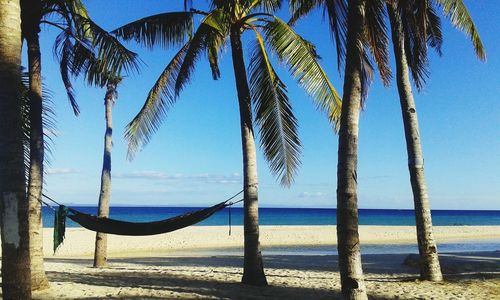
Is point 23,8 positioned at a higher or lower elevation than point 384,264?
higher

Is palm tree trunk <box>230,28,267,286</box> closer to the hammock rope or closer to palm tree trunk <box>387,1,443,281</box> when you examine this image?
the hammock rope

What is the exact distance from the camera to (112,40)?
7.75 meters

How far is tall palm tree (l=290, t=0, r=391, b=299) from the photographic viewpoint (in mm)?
5406

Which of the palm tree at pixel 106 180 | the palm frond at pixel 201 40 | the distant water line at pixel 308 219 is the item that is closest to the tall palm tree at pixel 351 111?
the palm frond at pixel 201 40

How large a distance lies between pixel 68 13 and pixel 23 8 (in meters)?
0.75

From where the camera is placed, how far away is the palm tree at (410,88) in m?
8.62

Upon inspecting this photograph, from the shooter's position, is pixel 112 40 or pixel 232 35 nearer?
pixel 112 40

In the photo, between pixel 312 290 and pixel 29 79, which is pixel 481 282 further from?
pixel 29 79

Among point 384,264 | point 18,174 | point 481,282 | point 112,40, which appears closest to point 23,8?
point 112,40

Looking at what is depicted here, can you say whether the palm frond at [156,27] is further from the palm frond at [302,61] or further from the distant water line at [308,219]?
the distant water line at [308,219]

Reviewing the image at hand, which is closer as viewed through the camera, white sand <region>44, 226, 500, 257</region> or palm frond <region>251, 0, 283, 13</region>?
palm frond <region>251, 0, 283, 13</region>

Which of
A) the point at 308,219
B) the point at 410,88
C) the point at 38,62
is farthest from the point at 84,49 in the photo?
the point at 308,219

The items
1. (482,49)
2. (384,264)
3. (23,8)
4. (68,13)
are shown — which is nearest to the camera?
(23,8)

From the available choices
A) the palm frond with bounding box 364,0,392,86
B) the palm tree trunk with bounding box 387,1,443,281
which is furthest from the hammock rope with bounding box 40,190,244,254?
the palm tree trunk with bounding box 387,1,443,281
